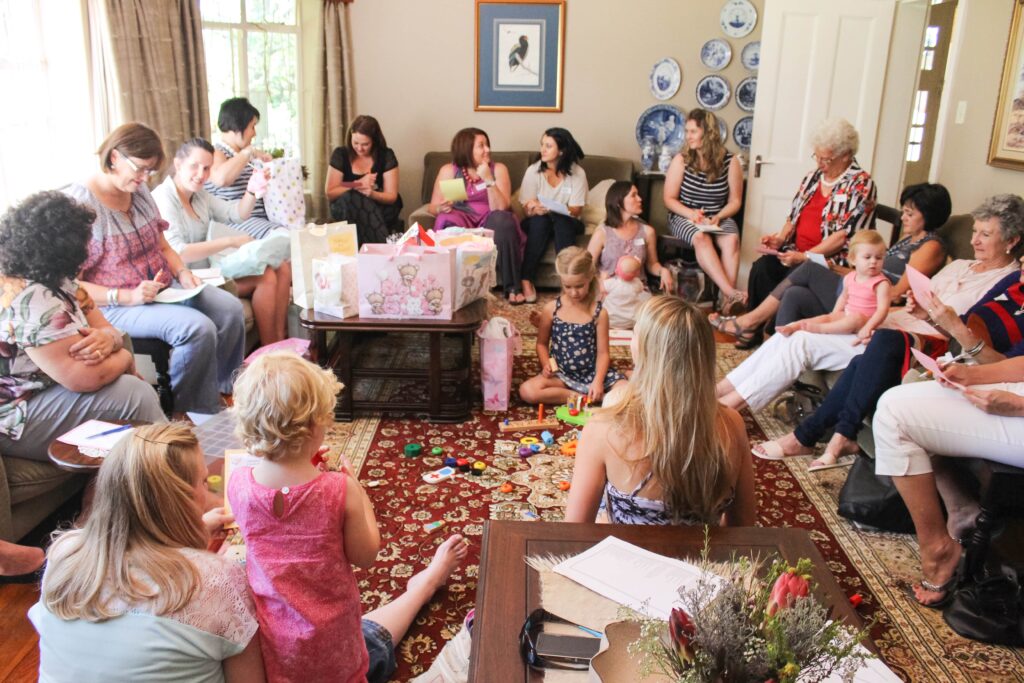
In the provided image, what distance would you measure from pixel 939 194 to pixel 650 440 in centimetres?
257

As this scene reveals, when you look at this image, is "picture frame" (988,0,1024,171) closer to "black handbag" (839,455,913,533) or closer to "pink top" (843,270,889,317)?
"pink top" (843,270,889,317)

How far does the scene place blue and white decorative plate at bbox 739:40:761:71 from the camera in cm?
596

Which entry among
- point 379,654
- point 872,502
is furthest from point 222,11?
point 872,502

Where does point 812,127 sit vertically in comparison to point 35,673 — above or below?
above

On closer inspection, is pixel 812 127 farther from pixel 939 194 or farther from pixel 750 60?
pixel 939 194

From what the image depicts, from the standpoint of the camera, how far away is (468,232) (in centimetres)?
368

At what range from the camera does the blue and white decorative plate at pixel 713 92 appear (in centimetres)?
604

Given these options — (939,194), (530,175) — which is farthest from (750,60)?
(939,194)

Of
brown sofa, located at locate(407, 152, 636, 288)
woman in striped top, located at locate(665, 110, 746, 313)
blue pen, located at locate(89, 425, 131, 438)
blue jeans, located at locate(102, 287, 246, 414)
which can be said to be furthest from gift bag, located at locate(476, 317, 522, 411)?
brown sofa, located at locate(407, 152, 636, 288)

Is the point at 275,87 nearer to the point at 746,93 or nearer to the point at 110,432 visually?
the point at 746,93

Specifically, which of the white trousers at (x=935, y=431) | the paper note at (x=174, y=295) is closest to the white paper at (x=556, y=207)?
the paper note at (x=174, y=295)

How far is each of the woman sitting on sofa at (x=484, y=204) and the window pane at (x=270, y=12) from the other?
161cm

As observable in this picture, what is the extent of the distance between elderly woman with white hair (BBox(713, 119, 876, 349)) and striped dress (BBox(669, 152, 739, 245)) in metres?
0.69

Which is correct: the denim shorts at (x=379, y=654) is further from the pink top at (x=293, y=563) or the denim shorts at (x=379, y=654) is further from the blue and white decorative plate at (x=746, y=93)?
the blue and white decorative plate at (x=746, y=93)
